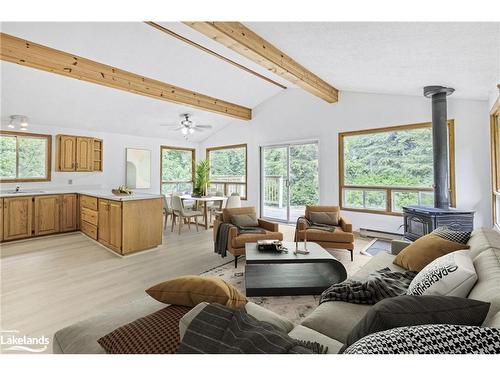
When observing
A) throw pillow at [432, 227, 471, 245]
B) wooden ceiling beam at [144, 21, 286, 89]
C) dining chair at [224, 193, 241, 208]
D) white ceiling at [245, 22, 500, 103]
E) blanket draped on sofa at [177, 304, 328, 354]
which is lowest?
blanket draped on sofa at [177, 304, 328, 354]

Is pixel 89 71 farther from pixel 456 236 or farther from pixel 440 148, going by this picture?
pixel 440 148

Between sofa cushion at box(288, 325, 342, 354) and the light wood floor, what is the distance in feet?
6.03

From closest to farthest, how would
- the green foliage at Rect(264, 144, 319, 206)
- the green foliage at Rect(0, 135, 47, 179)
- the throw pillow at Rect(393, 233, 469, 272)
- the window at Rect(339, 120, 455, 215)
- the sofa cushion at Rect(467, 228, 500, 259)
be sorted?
the sofa cushion at Rect(467, 228, 500, 259) < the throw pillow at Rect(393, 233, 469, 272) < the window at Rect(339, 120, 455, 215) < the green foliage at Rect(0, 135, 47, 179) < the green foliage at Rect(264, 144, 319, 206)

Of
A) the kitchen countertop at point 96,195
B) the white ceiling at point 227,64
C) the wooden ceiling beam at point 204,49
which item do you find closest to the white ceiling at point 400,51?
the white ceiling at point 227,64

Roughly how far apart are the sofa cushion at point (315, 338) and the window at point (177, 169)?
708 centimetres

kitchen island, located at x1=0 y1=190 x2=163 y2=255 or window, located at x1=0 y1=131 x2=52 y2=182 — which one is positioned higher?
window, located at x1=0 y1=131 x2=52 y2=182

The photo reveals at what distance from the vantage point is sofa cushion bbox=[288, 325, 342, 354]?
1.11m

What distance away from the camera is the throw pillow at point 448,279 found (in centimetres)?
128

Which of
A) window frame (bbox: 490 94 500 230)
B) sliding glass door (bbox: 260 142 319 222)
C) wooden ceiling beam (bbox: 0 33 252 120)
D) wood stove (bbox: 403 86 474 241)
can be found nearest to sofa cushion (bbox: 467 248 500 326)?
wood stove (bbox: 403 86 474 241)

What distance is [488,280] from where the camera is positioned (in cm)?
122

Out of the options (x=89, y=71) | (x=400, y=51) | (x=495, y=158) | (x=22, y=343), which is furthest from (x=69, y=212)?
(x=495, y=158)

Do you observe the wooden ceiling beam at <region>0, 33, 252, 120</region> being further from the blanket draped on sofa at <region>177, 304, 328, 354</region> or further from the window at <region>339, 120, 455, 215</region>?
the blanket draped on sofa at <region>177, 304, 328, 354</region>

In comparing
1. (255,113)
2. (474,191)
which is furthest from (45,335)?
(255,113)
